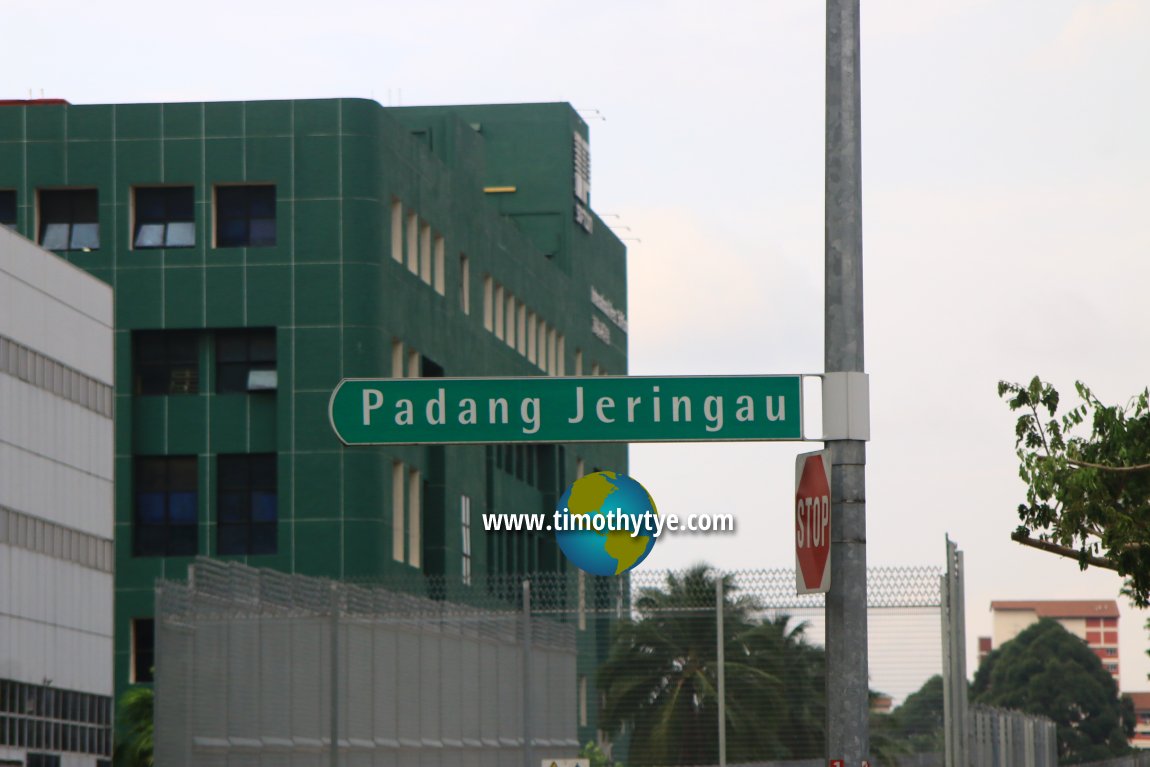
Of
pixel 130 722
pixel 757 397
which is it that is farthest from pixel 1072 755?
pixel 757 397

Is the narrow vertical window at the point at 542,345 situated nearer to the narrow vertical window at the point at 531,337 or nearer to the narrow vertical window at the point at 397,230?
the narrow vertical window at the point at 531,337

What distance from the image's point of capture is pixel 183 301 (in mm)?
58812

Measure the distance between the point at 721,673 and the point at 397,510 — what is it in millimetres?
39205

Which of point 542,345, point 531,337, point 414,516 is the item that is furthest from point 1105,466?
point 542,345

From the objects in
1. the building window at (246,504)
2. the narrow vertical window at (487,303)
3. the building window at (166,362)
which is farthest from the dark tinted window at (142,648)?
the narrow vertical window at (487,303)

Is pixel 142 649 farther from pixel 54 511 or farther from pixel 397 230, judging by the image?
pixel 397 230

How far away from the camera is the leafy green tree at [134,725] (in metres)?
47.8

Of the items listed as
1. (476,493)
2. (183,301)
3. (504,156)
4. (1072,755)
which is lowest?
(1072,755)

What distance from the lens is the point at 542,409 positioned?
431 inches

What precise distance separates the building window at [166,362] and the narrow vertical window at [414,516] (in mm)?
6685

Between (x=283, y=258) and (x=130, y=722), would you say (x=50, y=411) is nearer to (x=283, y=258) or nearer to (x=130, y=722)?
(x=130, y=722)

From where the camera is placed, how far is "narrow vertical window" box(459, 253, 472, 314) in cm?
6769

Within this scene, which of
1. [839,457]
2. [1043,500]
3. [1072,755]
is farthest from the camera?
[1072,755]

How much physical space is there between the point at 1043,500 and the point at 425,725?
763 centimetres
